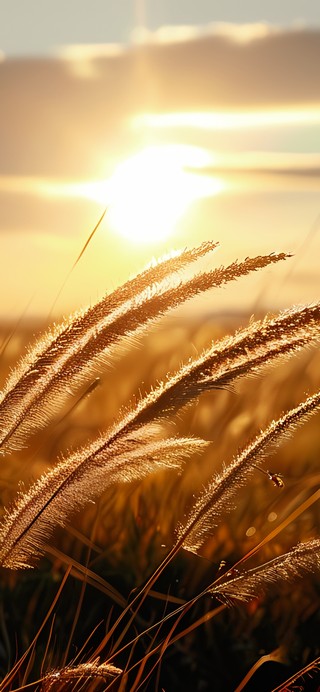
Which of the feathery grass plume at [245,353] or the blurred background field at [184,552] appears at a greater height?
the feathery grass plume at [245,353]

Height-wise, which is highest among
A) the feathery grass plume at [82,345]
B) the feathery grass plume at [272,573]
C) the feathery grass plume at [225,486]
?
the feathery grass plume at [82,345]

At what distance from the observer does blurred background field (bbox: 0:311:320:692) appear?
4.31 ft

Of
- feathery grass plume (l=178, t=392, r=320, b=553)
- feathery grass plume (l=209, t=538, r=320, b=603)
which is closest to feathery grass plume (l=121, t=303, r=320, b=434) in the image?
feathery grass plume (l=178, t=392, r=320, b=553)

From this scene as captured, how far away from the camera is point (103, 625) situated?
1.36 metres

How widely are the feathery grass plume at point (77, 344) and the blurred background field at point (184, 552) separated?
34 millimetres

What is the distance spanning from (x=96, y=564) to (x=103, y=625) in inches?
3.4

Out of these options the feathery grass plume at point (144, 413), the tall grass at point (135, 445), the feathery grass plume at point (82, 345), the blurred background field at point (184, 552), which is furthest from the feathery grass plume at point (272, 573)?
the feathery grass plume at point (82, 345)

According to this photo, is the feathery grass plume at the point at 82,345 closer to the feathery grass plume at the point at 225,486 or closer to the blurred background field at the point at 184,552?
the blurred background field at the point at 184,552

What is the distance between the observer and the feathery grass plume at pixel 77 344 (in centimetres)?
113

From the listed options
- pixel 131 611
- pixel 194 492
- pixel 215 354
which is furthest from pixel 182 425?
pixel 215 354

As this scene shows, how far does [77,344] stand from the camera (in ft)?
3.77

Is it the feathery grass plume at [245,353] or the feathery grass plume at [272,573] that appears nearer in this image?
the feathery grass plume at [245,353]

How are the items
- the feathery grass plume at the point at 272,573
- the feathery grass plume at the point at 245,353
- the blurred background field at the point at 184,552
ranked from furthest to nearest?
the blurred background field at the point at 184,552 < the feathery grass plume at the point at 272,573 < the feathery grass plume at the point at 245,353

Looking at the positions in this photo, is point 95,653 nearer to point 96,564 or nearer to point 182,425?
point 96,564
